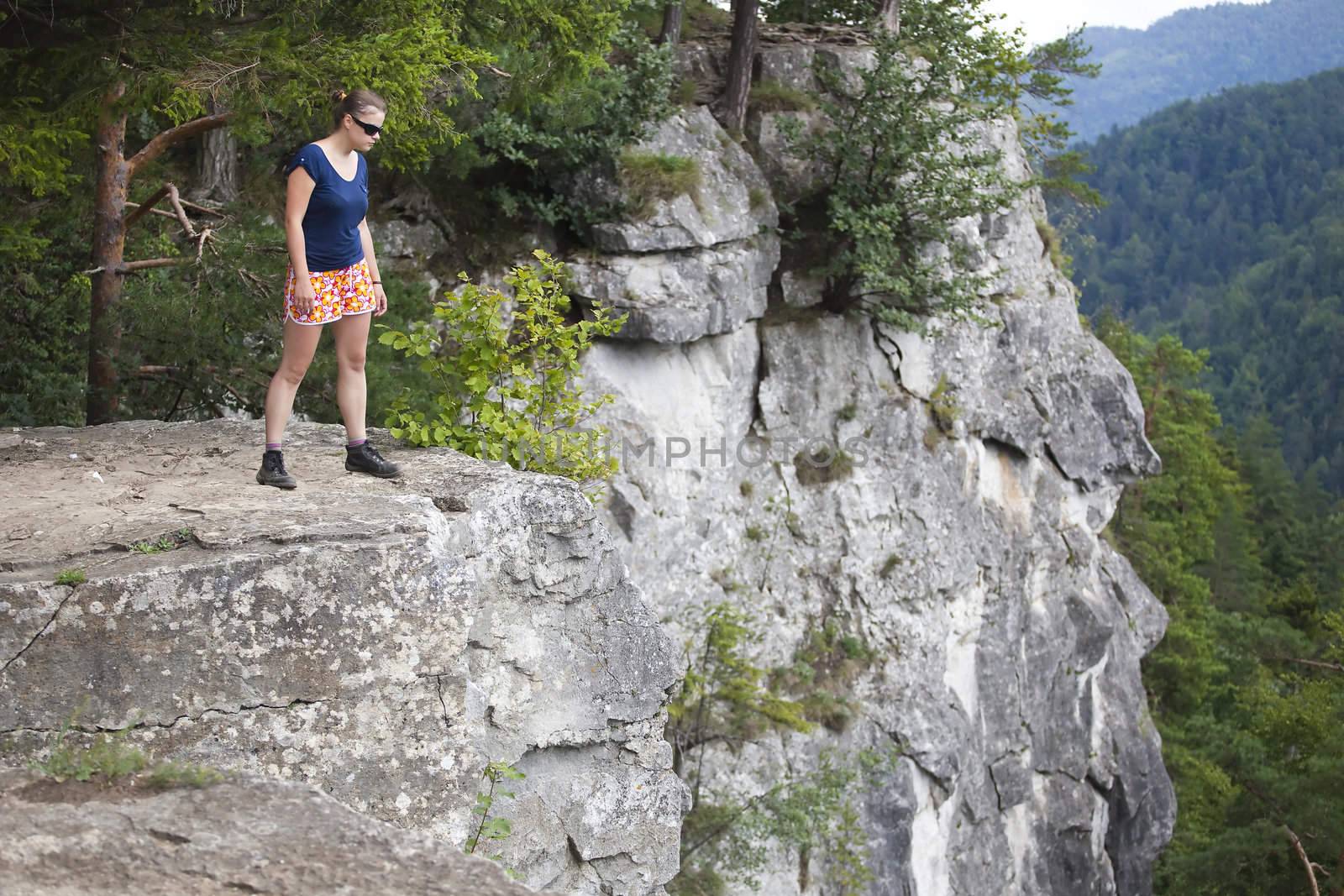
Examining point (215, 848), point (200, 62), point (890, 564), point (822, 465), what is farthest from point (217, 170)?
point (215, 848)

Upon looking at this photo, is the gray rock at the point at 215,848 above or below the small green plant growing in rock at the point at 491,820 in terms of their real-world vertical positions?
above

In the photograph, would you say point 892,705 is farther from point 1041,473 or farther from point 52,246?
point 52,246

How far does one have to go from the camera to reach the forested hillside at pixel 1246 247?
3238 inches

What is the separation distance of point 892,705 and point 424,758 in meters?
11.1

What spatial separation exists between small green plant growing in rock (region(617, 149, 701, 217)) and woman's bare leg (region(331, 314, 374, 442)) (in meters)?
8.29

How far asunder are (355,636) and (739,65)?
12.0m

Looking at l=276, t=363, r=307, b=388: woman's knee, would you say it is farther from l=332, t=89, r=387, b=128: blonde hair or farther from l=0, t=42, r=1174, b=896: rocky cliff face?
l=332, t=89, r=387, b=128: blonde hair

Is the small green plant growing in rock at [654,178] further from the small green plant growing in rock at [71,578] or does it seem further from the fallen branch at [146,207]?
the small green plant growing in rock at [71,578]

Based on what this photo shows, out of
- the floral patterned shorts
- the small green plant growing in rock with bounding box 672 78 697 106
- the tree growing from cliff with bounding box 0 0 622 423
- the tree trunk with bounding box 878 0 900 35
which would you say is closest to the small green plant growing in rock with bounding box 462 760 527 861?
the floral patterned shorts

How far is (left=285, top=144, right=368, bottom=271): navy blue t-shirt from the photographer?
16.3 ft

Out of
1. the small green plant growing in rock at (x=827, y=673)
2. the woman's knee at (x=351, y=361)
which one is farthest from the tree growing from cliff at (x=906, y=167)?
the woman's knee at (x=351, y=361)

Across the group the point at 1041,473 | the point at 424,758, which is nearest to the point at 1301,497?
the point at 1041,473

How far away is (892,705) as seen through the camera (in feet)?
48.4

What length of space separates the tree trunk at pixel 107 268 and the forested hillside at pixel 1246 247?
78.0 metres
